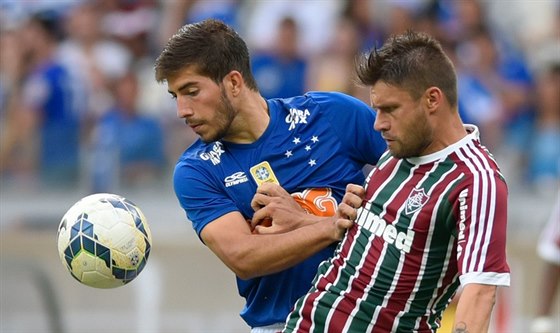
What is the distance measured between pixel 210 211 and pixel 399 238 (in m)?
1.03

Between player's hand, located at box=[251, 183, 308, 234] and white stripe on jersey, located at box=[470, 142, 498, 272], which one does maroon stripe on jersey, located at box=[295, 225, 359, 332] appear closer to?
player's hand, located at box=[251, 183, 308, 234]

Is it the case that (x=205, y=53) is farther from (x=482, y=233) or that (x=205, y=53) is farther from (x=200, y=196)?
(x=482, y=233)

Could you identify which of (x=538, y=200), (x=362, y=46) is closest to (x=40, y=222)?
(x=362, y=46)

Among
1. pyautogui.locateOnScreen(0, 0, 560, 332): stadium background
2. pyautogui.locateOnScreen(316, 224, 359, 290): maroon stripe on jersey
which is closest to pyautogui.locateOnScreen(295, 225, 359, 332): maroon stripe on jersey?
pyautogui.locateOnScreen(316, 224, 359, 290): maroon stripe on jersey

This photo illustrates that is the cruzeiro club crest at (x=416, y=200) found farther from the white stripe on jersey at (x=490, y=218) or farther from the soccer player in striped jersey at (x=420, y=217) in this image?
the white stripe on jersey at (x=490, y=218)

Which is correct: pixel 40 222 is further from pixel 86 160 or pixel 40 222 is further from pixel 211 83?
pixel 211 83

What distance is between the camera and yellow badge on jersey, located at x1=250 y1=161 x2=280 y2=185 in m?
5.67

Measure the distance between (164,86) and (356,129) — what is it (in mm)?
7335

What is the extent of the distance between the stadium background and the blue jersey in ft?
14.6

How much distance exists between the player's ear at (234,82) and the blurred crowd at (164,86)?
16.4 feet

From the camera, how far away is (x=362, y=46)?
1239 cm

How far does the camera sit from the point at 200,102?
5469mm

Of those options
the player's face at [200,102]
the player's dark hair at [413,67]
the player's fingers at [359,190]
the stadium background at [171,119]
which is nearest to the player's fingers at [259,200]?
the player's face at [200,102]

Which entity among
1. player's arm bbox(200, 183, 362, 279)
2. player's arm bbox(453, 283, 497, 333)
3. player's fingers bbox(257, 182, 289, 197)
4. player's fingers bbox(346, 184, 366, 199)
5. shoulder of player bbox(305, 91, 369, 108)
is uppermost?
shoulder of player bbox(305, 91, 369, 108)
